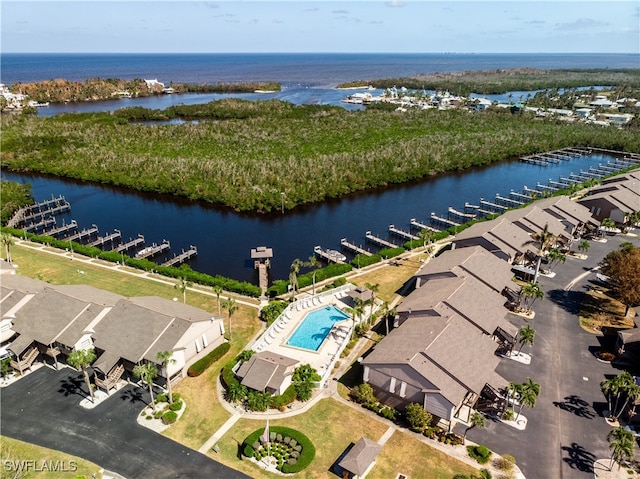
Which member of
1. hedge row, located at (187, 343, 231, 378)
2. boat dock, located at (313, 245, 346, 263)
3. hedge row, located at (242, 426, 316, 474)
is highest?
boat dock, located at (313, 245, 346, 263)

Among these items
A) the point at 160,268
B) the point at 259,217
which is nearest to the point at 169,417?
the point at 160,268

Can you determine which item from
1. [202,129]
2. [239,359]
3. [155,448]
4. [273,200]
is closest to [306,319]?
[239,359]

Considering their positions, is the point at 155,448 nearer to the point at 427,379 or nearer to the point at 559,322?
the point at 427,379

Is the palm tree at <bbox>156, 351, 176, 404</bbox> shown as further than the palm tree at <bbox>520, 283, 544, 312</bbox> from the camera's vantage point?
No

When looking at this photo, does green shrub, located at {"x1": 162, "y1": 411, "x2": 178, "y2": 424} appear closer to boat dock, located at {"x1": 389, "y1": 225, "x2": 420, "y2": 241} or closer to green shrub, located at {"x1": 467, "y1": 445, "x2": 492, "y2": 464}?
green shrub, located at {"x1": 467, "y1": 445, "x2": 492, "y2": 464}

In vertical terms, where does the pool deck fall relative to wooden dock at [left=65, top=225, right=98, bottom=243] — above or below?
below
